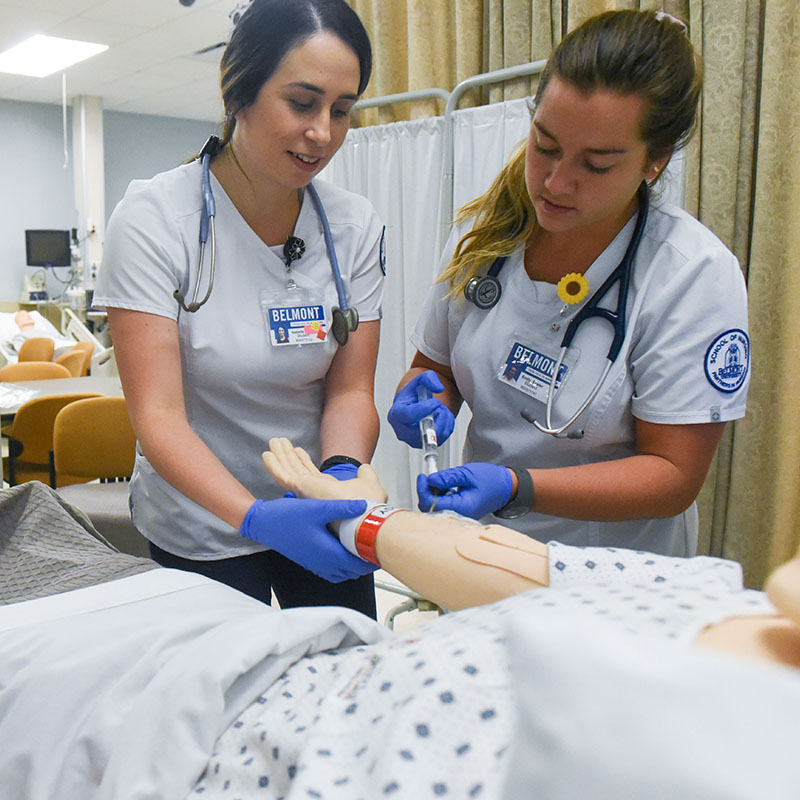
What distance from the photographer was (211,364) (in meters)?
1.32

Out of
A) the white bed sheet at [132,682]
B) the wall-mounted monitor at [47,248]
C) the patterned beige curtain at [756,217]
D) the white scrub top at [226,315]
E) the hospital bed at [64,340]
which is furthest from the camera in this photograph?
the wall-mounted monitor at [47,248]

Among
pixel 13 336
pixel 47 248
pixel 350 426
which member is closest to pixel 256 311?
pixel 350 426

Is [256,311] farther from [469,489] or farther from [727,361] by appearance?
[727,361]

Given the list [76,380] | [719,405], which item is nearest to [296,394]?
[719,405]

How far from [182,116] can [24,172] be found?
1732 mm

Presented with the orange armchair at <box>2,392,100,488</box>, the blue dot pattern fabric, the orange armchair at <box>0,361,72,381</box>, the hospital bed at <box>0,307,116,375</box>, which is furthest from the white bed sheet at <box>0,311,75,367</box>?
the blue dot pattern fabric

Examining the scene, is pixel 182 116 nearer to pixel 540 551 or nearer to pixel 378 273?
pixel 378 273

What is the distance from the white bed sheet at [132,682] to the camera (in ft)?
2.40

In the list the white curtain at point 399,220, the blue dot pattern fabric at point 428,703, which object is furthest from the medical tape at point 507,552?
the white curtain at point 399,220

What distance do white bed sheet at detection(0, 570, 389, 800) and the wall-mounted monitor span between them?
7968 mm

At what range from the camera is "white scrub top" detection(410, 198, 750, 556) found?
3.99 ft

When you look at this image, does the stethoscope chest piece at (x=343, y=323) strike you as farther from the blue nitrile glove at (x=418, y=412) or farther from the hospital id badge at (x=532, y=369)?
the hospital id badge at (x=532, y=369)

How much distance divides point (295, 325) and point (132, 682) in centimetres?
69

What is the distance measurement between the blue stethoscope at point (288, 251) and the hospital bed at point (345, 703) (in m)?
0.46
